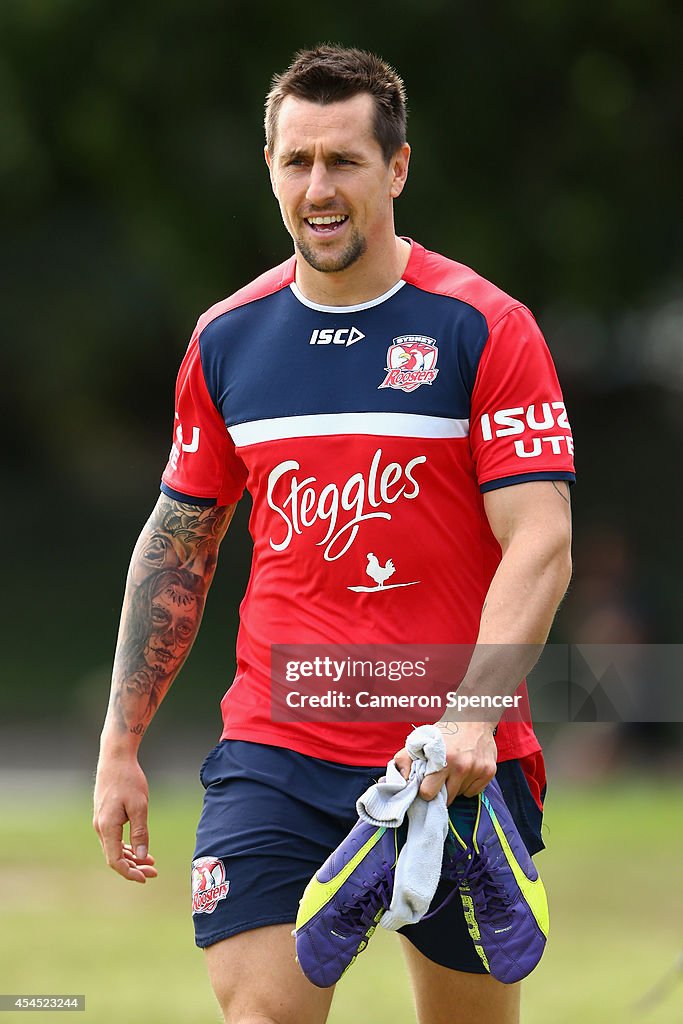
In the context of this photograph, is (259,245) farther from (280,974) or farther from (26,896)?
(280,974)

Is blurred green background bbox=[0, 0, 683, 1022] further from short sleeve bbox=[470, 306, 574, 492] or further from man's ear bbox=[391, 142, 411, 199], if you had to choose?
man's ear bbox=[391, 142, 411, 199]

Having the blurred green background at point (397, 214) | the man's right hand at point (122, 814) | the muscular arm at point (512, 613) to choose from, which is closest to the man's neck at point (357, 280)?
the muscular arm at point (512, 613)

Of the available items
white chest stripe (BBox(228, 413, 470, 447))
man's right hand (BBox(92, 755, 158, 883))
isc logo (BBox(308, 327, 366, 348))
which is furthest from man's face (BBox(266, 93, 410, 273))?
man's right hand (BBox(92, 755, 158, 883))

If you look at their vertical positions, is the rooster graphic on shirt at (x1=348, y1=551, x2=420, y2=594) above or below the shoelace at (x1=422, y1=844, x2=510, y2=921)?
above

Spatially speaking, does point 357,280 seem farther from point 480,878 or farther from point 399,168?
point 480,878

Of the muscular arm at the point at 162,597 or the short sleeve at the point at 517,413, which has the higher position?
the short sleeve at the point at 517,413

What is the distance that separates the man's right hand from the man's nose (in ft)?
5.22

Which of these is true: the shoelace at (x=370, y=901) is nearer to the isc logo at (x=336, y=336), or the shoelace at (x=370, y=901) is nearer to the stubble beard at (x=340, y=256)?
the isc logo at (x=336, y=336)

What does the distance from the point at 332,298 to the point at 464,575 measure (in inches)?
32.2

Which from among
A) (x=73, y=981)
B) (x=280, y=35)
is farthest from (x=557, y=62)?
(x=73, y=981)

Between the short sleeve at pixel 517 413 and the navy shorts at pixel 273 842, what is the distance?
2.74ft

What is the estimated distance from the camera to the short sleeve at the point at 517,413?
397cm

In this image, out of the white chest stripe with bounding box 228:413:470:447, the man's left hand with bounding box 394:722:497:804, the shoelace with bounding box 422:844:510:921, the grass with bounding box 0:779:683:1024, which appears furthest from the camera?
the grass with bounding box 0:779:683:1024

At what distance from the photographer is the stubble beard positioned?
4.19 meters
